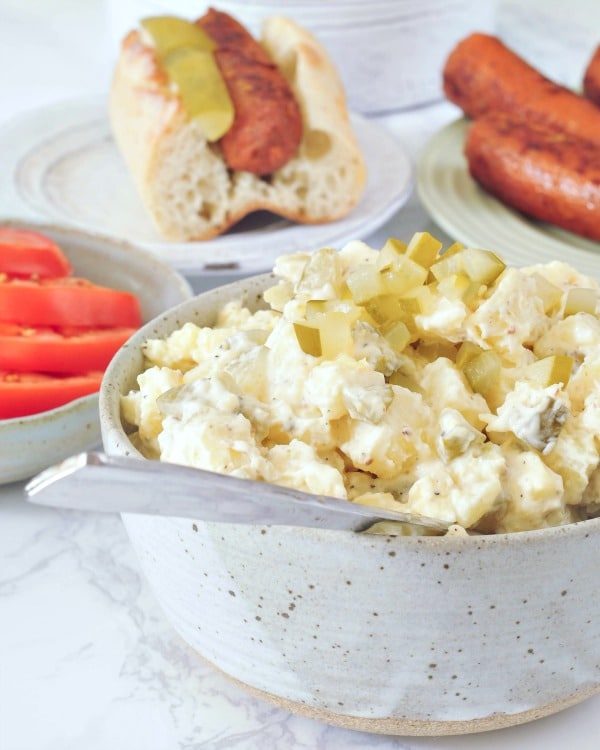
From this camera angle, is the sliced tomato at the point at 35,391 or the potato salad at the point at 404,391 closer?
the potato salad at the point at 404,391

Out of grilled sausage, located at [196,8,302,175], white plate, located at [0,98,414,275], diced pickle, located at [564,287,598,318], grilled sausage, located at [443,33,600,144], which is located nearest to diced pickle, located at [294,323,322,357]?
diced pickle, located at [564,287,598,318]

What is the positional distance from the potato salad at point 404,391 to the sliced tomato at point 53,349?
335 mm

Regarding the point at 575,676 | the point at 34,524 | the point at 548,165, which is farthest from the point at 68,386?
the point at 548,165

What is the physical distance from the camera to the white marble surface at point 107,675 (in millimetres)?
965

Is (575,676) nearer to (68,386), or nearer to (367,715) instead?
(367,715)

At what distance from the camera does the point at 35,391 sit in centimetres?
131

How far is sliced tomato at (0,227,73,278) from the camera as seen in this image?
1.48 m

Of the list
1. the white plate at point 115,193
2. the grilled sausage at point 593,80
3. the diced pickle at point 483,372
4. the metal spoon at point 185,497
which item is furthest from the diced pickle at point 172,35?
the metal spoon at point 185,497

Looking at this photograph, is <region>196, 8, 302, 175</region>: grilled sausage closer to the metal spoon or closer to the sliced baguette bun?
the sliced baguette bun

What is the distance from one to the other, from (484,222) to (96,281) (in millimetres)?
700

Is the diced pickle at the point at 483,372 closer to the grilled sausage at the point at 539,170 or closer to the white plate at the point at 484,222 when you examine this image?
the white plate at the point at 484,222

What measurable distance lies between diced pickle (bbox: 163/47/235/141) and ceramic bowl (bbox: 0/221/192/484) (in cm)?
33

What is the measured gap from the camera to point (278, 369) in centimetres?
95

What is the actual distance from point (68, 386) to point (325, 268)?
45cm
